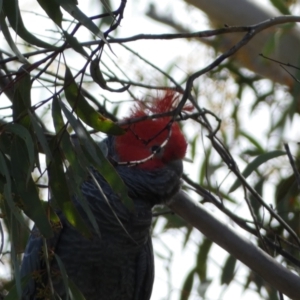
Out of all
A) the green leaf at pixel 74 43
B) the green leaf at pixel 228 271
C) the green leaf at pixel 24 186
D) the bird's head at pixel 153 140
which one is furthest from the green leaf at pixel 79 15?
the green leaf at pixel 228 271

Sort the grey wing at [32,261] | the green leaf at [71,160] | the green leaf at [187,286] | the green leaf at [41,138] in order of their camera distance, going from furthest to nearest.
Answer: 1. the green leaf at [187,286]
2. the grey wing at [32,261]
3. the green leaf at [71,160]
4. the green leaf at [41,138]

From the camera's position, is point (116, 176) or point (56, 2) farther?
point (116, 176)

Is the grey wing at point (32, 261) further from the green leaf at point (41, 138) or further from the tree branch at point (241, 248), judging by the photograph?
the green leaf at point (41, 138)

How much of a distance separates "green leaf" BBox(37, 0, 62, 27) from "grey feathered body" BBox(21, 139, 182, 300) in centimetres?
88

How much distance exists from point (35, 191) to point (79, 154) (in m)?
0.12

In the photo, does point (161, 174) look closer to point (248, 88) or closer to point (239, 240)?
point (239, 240)

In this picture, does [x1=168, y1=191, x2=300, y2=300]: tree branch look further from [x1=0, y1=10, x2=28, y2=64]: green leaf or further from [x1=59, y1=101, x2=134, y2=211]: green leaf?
[x1=0, y1=10, x2=28, y2=64]: green leaf

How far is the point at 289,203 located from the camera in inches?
109

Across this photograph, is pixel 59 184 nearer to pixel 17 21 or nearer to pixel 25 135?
pixel 25 135

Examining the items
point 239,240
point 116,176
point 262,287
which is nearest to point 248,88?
point 262,287

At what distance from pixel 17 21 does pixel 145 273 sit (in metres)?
1.31

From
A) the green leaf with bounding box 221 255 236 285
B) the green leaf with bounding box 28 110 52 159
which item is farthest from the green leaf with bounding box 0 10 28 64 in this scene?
the green leaf with bounding box 221 255 236 285

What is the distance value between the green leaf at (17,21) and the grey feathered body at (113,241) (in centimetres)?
86

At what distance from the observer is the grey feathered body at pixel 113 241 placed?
2.29 meters
